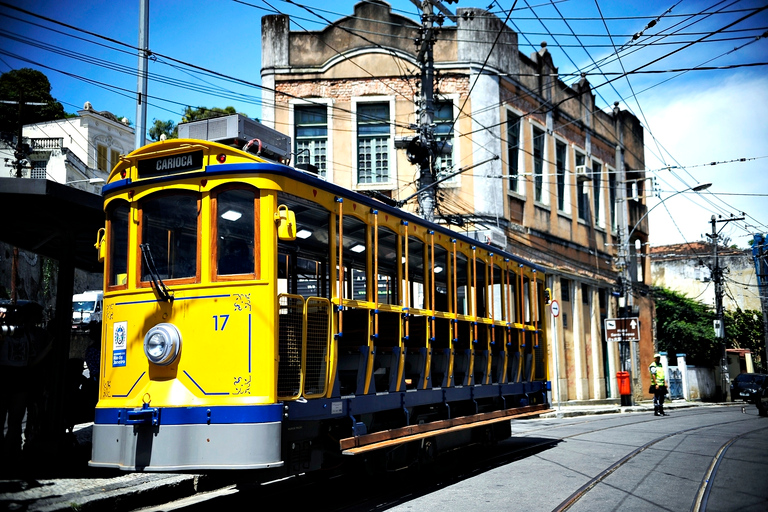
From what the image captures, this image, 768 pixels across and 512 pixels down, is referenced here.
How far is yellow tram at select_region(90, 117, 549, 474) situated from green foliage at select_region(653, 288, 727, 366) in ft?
129

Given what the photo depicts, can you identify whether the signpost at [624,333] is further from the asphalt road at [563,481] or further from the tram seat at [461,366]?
the tram seat at [461,366]

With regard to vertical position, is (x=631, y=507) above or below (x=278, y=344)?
below

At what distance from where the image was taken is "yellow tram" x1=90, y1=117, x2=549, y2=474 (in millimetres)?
7207

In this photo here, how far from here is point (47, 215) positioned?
9859 mm

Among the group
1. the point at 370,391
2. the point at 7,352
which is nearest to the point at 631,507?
the point at 370,391

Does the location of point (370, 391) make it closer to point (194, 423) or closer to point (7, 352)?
point (194, 423)

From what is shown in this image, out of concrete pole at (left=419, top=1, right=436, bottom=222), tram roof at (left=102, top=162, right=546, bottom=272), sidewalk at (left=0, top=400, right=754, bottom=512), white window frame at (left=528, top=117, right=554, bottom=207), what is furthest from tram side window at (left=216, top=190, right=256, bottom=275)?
white window frame at (left=528, top=117, right=554, bottom=207)

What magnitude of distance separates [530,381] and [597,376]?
18.5 meters

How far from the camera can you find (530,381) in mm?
14922

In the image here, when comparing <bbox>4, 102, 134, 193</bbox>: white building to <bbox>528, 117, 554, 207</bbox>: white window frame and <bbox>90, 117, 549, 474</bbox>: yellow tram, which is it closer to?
<bbox>528, 117, 554, 207</bbox>: white window frame

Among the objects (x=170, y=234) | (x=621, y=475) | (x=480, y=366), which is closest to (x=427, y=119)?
(x=480, y=366)

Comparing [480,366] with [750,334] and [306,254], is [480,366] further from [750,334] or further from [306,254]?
[750,334]

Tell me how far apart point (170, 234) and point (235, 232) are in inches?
30.7

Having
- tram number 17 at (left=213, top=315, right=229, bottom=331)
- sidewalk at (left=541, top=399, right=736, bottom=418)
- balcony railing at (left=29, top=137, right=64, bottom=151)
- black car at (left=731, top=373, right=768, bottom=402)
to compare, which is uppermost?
→ balcony railing at (left=29, top=137, right=64, bottom=151)
